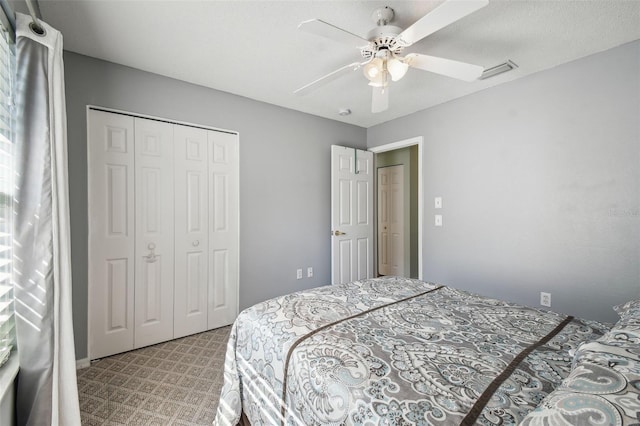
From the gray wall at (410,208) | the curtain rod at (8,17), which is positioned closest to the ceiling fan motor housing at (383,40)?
the curtain rod at (8,17)

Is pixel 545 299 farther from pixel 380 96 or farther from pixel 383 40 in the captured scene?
pixel 383 40

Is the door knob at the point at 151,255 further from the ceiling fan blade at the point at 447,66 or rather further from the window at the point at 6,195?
the ceiling fan blade at the point at 447,66

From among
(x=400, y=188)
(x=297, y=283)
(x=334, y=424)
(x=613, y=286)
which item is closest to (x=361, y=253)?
(x=297, y=283)

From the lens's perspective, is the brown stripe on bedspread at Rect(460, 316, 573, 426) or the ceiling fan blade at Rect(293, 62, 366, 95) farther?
the ceiling fan blade at Rect(293, 62, 366, 95)

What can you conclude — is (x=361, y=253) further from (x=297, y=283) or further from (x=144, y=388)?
(x=144, y=388)

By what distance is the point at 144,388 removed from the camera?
1.89 meters

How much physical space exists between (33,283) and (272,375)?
3.90 ft

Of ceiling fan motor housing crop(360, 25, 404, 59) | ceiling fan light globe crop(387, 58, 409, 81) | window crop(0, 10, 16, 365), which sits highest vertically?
ceiling fan motor housing crop(360, 25, 404, 59)

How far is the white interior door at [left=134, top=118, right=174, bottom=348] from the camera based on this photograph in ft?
7.91

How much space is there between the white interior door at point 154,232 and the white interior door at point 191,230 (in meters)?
0.06

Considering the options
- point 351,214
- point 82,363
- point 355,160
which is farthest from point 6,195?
point 355,160

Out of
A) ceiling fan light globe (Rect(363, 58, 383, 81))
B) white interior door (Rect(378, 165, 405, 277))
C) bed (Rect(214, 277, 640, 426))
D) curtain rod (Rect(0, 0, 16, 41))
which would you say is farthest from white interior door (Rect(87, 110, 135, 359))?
white interior door (Rect(378, 165, 405, 277))

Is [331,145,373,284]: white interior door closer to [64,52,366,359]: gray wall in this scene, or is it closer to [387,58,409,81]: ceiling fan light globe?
[64,52,366,359]: gray wall

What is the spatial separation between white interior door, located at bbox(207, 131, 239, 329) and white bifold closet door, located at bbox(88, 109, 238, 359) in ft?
0.03
